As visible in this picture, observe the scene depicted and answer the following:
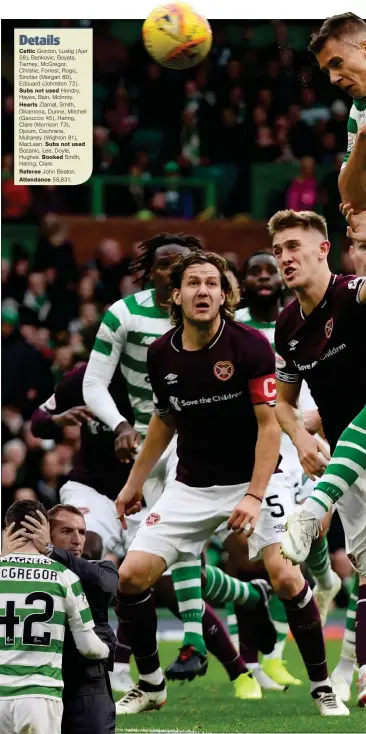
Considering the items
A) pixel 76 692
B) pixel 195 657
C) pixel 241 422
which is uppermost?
pixel 241 422

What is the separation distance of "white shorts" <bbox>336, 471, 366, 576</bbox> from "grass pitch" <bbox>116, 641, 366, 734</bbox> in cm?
71

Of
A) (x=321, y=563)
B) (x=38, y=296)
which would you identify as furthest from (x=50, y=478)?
(x=321, y=563)

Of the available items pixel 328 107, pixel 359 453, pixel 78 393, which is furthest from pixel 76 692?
pixel 328 107

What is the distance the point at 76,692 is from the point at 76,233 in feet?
29.9

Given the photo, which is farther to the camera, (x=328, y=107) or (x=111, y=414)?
(x=328, y=107)

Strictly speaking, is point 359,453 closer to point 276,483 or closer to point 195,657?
point 276,483

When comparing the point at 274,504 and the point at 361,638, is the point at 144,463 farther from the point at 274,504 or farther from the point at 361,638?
the point at 361,638

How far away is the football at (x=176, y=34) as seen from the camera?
7273mm

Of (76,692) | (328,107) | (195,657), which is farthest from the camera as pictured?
(328,107)

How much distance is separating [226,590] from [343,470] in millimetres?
2219

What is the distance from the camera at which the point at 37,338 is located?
11.7 m

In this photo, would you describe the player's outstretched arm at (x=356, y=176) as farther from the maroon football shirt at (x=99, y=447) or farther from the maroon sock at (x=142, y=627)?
the maroon football shirt at (x=99, y=447)

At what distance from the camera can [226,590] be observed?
287 inches

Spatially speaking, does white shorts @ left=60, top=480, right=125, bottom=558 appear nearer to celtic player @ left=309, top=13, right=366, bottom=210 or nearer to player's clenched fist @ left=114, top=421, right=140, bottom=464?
player's clenched fist @ left=114, top=421, right=140, bottom=464
